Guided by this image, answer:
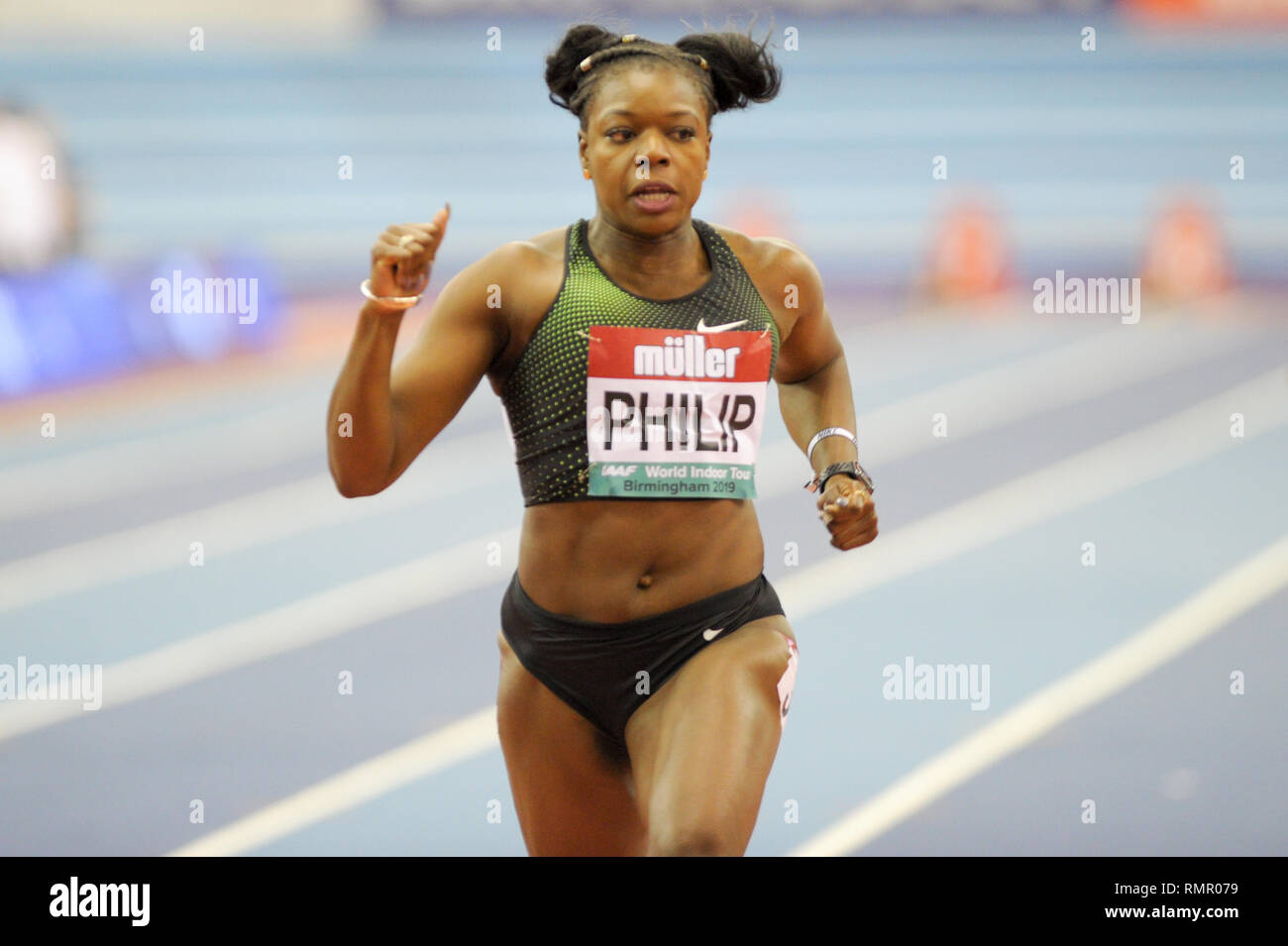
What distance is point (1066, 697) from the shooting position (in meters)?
5.64

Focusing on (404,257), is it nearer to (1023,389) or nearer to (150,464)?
(150,464)

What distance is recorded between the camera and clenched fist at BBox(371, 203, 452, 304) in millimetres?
2531

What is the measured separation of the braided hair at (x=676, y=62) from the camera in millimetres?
2992

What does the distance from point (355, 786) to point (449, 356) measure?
2.41 m

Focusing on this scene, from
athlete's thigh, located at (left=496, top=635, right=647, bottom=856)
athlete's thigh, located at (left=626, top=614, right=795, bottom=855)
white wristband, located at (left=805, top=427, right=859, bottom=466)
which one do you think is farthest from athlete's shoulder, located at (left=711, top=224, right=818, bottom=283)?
athlete's thigh, located at (left=496, top=635, right=647, bottom=856)

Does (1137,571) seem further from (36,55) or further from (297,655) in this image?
(36,55)

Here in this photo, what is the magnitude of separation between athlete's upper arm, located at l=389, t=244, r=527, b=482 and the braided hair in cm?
37

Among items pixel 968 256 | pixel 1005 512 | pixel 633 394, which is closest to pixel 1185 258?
pixel 968 256

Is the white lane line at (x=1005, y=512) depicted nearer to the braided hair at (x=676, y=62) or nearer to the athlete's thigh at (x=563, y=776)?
the athlete's thigh at (x=563, y=776)

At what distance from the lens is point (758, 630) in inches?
117

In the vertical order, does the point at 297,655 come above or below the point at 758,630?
below

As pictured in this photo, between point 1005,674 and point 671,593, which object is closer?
point 671,593

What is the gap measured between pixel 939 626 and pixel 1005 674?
1.92 ft

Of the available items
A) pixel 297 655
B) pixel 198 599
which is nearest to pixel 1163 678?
pixel 297 655
